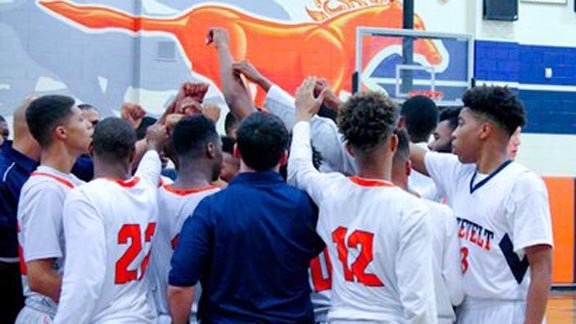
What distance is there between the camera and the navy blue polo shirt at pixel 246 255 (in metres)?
4.01

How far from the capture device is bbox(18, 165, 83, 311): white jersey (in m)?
4.23

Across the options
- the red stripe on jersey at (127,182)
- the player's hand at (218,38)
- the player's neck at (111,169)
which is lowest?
the red stripe on jersey at (127,182)

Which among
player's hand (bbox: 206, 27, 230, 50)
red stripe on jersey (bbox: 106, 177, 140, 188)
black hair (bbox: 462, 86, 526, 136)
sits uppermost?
player's hand (bbox: 206, 27, 230, 50)

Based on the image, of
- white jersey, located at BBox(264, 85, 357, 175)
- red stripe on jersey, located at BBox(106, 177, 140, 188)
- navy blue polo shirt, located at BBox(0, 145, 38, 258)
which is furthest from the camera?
navy blue polo shirt, located at BBox(0, 145, 38, 258)

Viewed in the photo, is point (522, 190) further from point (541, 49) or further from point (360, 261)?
point (541, 49)

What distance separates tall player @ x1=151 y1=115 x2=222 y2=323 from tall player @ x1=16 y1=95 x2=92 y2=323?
460 mm

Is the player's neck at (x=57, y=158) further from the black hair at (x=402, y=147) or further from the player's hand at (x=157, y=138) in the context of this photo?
the black hair at (x=402, y=147)

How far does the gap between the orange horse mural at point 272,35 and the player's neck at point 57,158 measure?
9.80 m

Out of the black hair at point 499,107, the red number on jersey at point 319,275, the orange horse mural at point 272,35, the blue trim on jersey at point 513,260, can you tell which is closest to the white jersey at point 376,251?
the red number on jersey at point 319,275

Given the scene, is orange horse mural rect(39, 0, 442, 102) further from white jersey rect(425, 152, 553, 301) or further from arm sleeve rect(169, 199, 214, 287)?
arm sleeve rect(169, 199, 214, 287)

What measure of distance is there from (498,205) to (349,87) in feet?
36.3

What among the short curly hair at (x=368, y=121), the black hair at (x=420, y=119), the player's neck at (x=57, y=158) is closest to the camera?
the short curly hair at (x=368, y=121)

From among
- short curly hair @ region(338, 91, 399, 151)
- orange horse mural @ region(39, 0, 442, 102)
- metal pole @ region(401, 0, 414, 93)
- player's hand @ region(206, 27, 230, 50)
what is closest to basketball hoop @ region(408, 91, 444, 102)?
metal pole @ region(401, 0, 414, 93)

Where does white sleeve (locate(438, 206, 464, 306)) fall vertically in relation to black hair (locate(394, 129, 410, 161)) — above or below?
below
